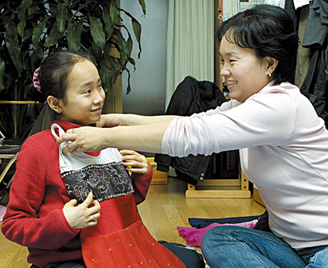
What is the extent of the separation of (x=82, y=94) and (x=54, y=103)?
0.35ft

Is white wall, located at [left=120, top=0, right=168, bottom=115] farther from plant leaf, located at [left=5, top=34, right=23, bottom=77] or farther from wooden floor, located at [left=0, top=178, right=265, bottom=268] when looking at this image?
plant leaf, located at [left=5, top=34, right=23, bottom=77]

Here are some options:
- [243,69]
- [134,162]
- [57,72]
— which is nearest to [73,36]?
[57,72]

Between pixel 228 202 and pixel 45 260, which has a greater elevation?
pixel 45 260

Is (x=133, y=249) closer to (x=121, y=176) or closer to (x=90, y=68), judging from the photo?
(x=121, y=176)

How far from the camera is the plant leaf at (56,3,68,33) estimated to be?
2443mm

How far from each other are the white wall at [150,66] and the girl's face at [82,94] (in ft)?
9.41

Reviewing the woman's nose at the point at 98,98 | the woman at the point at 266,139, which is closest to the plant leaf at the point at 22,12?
the woman's nose at the point at 98,98

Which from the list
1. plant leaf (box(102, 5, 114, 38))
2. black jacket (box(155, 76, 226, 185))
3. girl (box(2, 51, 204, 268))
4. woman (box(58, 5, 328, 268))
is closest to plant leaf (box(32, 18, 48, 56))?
plant leaf (box(102, 5, 114, 38))

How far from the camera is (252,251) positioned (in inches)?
40.5

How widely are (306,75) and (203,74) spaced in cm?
154

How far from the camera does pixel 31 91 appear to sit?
3.58ft

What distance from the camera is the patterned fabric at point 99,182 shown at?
3.06 feet

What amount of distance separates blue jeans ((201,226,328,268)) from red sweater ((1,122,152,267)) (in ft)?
1.49

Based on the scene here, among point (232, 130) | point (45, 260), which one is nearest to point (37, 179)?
point (45, 260)
